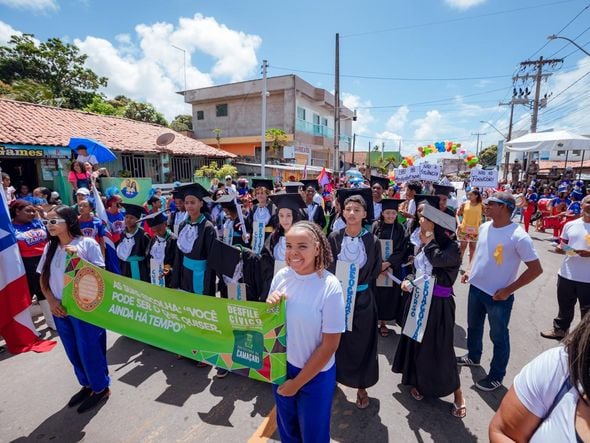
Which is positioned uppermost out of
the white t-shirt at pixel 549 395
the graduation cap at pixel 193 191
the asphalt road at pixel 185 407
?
the graduation cap at pixel 193 191

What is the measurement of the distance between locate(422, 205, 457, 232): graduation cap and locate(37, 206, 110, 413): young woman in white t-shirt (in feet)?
10.4

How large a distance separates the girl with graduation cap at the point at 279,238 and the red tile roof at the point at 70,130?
12.1 meters

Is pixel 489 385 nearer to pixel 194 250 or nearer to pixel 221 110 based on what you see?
pixel 194 250

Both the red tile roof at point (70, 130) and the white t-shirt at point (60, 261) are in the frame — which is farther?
the red tile roof at point (70, 130)

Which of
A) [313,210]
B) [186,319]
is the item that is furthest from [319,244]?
[313,210]

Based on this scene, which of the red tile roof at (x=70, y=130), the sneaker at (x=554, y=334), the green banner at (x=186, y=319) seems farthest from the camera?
the red tile roof at (x=70, y=130)

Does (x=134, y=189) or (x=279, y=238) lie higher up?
(x=134, y=189)

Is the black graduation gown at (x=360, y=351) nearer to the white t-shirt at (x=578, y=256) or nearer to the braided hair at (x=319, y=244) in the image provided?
the braided hair at (x=319, y=244)

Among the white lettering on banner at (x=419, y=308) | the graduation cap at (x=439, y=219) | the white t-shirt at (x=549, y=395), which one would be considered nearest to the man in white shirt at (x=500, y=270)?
the graduation cap at (x=439, y=219)

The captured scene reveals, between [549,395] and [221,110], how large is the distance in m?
31.9

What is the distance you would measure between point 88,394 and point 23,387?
873mm

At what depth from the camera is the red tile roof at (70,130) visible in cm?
1227

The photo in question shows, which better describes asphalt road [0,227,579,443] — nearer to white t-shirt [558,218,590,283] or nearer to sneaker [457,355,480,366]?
sneaker [457,355,480,366]

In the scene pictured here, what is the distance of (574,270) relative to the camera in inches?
165
